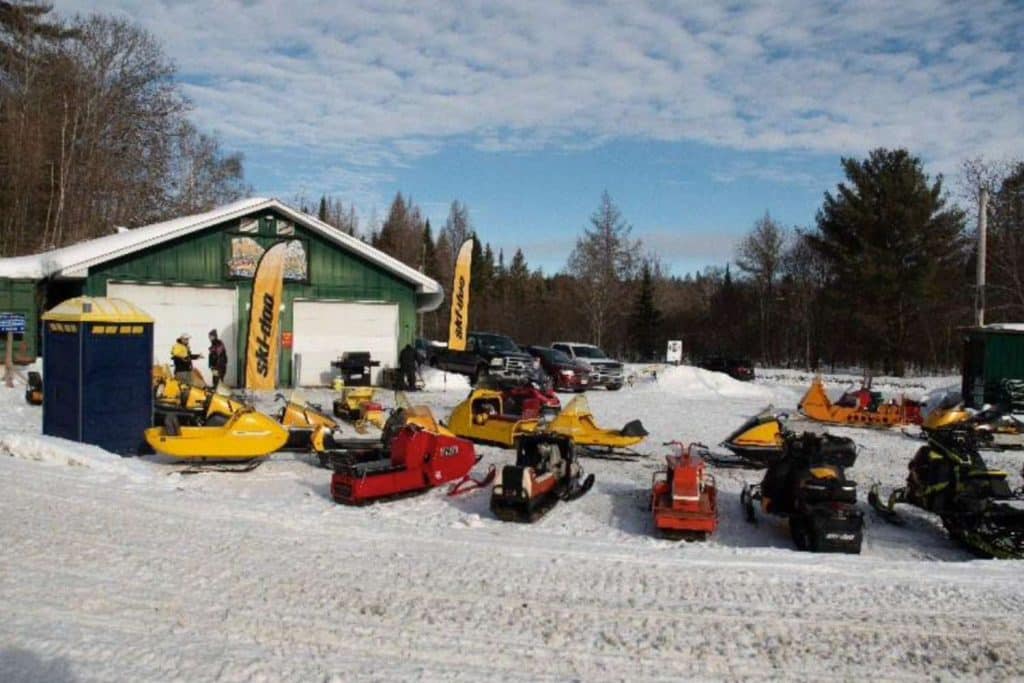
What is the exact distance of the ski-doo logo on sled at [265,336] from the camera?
57.8 feet

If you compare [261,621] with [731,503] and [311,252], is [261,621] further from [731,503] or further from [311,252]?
[311,252]

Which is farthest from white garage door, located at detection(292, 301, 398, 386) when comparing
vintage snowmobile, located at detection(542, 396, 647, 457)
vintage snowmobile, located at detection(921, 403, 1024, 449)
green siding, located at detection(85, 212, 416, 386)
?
vintage snowmobile, located at detection(921, 403, 1024, 449)

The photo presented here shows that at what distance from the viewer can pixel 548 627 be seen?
16.5 ft

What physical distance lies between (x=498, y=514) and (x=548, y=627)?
10.8ft

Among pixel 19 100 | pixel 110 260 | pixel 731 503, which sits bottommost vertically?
pixel 731 503

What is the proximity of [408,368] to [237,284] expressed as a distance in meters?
5.19

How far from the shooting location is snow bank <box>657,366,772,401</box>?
79.8ft

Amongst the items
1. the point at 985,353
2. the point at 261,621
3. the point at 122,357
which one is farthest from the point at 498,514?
the point at 985,353

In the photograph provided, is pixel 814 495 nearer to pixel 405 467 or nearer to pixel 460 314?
pixel 405 467

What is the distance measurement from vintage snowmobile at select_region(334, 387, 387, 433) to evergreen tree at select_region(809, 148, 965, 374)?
101 feet

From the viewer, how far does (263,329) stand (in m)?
17.7

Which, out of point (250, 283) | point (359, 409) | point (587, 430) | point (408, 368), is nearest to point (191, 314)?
point (250, 283)

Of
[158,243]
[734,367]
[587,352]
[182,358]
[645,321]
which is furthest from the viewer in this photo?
[645,321]

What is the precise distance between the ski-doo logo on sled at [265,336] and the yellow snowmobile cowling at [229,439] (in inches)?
278
